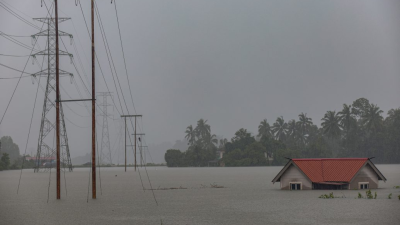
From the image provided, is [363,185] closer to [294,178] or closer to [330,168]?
[330,168]

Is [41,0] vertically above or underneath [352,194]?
above

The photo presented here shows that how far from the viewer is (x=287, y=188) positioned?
5628 centimetres

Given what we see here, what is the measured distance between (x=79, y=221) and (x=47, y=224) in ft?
6.69

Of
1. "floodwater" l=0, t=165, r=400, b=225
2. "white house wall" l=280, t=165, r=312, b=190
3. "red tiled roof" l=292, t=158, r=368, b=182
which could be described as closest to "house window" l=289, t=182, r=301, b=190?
"white house wall" l=280, t=165, r=312, b=190

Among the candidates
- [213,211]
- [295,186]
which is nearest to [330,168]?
[295,186]

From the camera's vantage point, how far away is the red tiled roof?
172ft

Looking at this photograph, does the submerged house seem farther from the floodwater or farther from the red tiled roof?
the floodwater

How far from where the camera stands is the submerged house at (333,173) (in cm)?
5245

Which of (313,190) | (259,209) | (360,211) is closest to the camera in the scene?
(360,211)

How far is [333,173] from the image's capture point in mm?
53375

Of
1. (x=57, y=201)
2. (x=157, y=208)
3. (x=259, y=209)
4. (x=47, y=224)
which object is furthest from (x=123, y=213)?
(x=57, y=201)

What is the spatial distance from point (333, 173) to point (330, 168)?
1.94ft

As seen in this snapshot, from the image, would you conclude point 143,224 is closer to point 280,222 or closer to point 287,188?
point 280,222

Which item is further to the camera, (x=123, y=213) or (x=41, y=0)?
(x=41, y=0)
